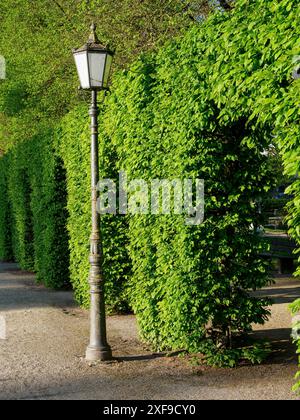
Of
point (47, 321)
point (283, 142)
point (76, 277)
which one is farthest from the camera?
point (76, 277)

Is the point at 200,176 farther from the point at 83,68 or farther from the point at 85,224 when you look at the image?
the point at 85,224

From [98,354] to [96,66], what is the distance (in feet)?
12.6

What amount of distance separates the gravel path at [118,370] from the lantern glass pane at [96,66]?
12.3ft

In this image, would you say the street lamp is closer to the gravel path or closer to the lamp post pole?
the lamp post pole

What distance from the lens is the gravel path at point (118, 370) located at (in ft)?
23.2

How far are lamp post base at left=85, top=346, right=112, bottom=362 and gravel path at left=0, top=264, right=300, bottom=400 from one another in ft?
0.40

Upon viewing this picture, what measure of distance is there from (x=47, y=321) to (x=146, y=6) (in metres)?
7.92

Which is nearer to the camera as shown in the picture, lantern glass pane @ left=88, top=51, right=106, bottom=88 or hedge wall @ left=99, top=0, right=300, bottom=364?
hedge wall @ left=99, top=0, right=300, bottom=364

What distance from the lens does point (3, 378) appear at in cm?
793

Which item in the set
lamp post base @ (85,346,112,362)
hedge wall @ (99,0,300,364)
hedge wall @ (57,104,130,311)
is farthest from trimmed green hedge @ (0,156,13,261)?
lamp post base @ (85,346,112,362)

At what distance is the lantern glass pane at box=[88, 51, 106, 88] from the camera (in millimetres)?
8820
